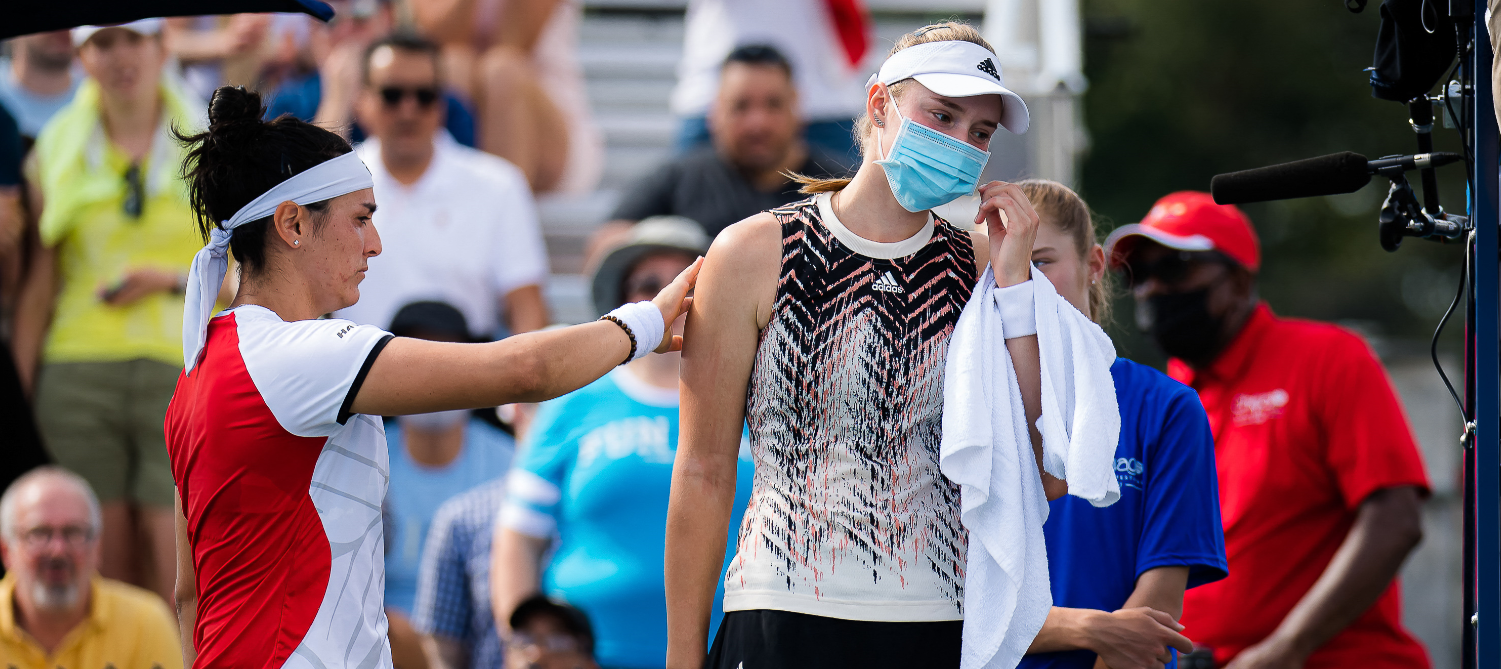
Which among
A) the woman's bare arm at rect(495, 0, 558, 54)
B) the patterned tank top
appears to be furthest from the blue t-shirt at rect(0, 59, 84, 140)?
the patterned tank top

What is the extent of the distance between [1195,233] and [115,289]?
423cm

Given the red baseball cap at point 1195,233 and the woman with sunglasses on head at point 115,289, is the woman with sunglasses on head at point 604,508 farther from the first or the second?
the woman with sunglasses on head at point 115,289

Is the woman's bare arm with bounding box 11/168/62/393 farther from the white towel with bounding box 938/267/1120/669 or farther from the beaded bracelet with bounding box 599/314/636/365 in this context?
the white towel with bounding box 938/267/1120/669

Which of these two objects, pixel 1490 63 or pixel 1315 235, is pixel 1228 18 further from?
pixel 1490 63

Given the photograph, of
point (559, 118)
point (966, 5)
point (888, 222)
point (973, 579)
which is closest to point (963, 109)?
point (888, 222)

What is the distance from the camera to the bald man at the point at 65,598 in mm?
5352

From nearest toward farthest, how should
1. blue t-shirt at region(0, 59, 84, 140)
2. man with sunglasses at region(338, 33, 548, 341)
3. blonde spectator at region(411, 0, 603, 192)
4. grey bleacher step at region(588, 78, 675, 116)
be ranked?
man with sunglasses at region(338, 33, 548, 341) < blue t-shirt at region(0, 59, 84, 140) < blonde spectator at region(411, 0, 603, 192) < grey bleacher step at region(588, 78, 675, 116)

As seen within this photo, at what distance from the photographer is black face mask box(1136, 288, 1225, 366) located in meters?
4.78

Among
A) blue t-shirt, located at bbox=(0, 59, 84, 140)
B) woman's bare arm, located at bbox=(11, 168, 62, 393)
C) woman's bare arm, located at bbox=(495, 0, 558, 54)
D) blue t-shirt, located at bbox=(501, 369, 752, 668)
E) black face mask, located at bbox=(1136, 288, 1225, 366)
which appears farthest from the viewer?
woman's bare arm, located at bbox=(495, 0, 558, 54)

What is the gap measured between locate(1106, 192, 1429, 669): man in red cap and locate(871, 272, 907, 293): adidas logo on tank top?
182 cm

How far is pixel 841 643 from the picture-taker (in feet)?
9.45

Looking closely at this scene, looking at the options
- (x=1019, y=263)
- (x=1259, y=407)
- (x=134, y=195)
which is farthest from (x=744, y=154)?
(x=1019, y=263)

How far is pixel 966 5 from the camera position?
10.0 m

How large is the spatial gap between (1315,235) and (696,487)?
2809 centimetres
